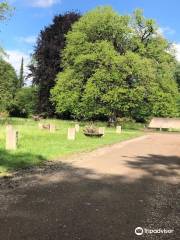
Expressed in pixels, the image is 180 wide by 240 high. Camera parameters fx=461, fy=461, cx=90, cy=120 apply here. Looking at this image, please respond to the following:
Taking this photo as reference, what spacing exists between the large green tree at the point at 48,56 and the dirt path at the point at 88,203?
52283 millimetres

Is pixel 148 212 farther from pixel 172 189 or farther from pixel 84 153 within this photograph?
pixel 84 153

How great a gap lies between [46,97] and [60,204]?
2324 inches

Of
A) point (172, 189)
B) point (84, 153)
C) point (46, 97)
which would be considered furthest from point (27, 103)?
point (172, 189)

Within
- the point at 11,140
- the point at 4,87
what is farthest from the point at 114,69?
the point at 11,140

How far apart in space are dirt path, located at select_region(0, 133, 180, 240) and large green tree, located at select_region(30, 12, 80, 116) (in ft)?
172

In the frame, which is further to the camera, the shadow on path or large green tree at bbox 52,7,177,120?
large green tree at bbox 52,7,177,120

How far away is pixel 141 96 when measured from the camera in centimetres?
5300

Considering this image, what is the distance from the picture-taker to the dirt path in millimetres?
7277

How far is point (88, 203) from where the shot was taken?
932 cm

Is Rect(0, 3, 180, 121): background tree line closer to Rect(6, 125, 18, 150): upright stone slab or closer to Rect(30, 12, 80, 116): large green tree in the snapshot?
Rect(30, 12, 80, 116): large green tree

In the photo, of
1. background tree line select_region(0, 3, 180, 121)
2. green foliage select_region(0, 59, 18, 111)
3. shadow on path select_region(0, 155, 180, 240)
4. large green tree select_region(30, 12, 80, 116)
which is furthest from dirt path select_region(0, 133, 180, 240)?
large green tree select_region(30, 12, 80, 116)

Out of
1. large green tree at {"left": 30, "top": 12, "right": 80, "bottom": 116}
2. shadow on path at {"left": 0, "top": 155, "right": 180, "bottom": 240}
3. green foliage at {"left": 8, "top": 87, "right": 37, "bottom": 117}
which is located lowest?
shadow on path at {"left": 0, "top": 155, "right": 180, "bottom": 240}

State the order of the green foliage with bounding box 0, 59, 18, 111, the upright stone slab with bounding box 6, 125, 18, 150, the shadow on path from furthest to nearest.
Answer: the green foliage with bounding box 0, 59, 18, 111 → the upright stone slab with bounding box 6, 125, 18, 150 → the shadow on path

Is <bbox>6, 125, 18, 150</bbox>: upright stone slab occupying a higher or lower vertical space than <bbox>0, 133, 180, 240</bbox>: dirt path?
higher
